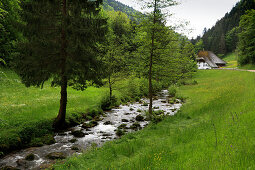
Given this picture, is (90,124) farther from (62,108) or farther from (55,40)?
(55,40)

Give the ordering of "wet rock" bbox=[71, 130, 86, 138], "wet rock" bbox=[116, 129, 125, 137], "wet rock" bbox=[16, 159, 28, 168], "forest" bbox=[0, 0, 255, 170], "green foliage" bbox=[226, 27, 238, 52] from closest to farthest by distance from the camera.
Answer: "forest" bbox=[0, 0, 255, 170] < "wet rock" bbox=[16, 159, 28, 168] < "wet rock" bbox=[71, 130, 86, 138] < "wet rock" bbox=[116, 129, 125, 137] < "green foliage" bbox=[226, 27, 238, 52]

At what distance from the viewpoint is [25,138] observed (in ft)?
32.4

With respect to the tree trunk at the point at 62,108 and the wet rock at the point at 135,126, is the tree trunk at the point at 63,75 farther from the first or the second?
the wet rock at the point at 135,126

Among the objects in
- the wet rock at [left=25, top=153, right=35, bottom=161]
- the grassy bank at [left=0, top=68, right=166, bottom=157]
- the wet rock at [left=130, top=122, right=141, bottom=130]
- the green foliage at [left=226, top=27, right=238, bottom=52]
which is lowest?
the wet rock at [left=130, top=122, right=141, bottom=130]

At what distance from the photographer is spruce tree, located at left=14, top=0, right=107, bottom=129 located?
32.6 ft

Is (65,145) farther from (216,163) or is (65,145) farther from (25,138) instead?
(216,163)

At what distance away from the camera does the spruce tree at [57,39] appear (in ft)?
32.6

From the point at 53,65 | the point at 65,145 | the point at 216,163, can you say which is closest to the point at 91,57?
the point at 53,65

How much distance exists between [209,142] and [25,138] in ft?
36.1

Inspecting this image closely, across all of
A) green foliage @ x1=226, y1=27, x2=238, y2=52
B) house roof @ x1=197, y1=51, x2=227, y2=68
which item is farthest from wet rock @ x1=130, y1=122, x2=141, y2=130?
green foliage @ x1=226, y1=27, x2=238, y2=52

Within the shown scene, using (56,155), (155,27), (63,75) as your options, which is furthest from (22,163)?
(155,27)

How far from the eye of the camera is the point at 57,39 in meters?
10.9

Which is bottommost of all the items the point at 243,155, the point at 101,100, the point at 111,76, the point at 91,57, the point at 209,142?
the point at 101,100

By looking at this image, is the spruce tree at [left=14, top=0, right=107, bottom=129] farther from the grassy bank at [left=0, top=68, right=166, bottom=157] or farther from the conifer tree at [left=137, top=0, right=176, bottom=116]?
the conifer tree at [left=137, top=0, right=176, bottom=116]
